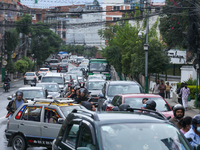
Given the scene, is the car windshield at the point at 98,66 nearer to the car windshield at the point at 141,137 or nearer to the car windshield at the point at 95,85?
the car windshield at the point at 95,85

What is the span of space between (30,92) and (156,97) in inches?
282

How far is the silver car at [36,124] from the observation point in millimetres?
9312

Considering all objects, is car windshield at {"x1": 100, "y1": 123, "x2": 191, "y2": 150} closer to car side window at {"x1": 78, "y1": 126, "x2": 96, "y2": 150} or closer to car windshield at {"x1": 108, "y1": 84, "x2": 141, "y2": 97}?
car side window at {"x1": 78, "y1": 126, "x2": 96, "y2": 150}

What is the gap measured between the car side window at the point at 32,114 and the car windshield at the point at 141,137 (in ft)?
17.8

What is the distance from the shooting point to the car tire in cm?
965

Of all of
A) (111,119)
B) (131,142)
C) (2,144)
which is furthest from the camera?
(2,144)

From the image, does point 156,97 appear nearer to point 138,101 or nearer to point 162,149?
point 138,101

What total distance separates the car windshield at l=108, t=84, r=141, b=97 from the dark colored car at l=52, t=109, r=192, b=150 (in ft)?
34.6

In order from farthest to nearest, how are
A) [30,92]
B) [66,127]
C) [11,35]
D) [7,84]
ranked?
[11,35] < [7,84] < [30,92] < [66,127]

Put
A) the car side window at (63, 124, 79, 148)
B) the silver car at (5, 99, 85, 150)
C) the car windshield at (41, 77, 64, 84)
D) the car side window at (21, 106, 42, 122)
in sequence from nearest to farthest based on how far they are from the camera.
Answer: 1. the car side window at (63, 124, 79, 148)
2. the silver car at (5, 99, 85, 150)
3. the car side window at (21, 106, 42, 122)
4. the car windshield at (41, 77, 64, 84)

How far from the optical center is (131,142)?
4383 millimetres

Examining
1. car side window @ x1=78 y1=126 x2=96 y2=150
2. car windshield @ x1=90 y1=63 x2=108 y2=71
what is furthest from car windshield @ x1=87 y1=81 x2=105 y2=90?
car side window @ x1=78 y1=126 x2=96 y2=150

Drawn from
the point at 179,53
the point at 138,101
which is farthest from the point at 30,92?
the point at 179,53

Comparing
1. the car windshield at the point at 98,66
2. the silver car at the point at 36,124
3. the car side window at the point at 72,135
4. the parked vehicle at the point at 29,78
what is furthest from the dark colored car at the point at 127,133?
the parked vehicle at the point at 29,78
